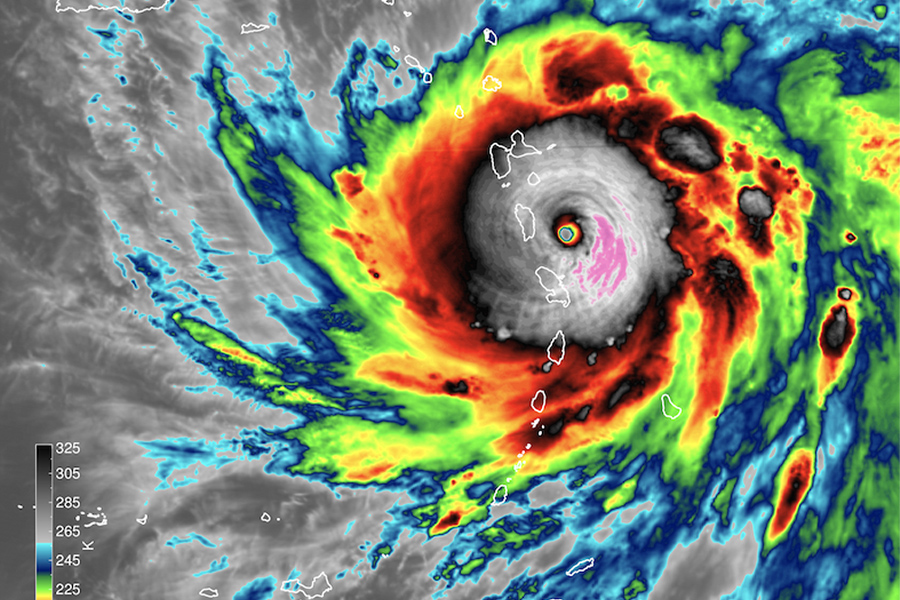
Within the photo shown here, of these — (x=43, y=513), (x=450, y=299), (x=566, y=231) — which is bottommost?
(x=43, y=513)

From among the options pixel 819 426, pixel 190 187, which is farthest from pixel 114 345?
pixel 819 426

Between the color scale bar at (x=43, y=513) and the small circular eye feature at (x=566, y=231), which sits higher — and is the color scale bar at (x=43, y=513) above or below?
below

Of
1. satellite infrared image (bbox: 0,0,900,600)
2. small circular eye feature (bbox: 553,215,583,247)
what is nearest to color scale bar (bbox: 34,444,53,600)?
satellite infrared image (bbox: 0,0,900,600)

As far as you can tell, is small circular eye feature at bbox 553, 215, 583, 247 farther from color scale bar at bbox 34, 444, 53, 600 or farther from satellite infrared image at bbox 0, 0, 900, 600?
color scale bar at bbox 34, 444, 53, 600

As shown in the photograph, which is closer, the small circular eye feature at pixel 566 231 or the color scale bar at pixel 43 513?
the color scale bar at pixel 43 513

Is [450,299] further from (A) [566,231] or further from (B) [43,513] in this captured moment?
(B) [43,513]

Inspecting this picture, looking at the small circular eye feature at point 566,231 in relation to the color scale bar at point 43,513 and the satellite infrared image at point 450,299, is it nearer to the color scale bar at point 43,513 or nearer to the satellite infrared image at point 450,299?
the satellite infrared image at point 450,299

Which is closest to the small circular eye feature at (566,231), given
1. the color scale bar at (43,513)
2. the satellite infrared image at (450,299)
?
the satellite infrared image at (450,299)

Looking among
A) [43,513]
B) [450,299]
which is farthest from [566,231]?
[43,513]
